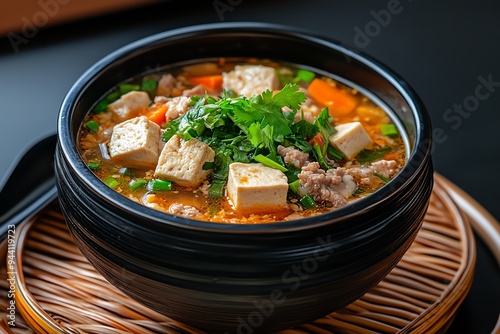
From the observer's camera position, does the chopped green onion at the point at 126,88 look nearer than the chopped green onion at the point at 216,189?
No

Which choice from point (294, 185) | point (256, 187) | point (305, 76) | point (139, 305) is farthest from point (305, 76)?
point (139, 305)

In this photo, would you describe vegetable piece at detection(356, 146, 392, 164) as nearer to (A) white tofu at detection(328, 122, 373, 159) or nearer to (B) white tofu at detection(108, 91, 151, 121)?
(A) white tofu at detection(328, 122, 373, 159)

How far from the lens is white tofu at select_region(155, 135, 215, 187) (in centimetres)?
225

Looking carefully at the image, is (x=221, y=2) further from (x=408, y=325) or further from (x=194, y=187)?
(x=408, y=325)

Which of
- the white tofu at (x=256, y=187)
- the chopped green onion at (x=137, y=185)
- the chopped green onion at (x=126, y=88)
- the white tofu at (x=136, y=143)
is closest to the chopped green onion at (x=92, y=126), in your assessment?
the white tofu at (x=136, y=143)

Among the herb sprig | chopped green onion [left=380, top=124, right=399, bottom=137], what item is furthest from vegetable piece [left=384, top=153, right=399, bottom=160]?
the herb sprig

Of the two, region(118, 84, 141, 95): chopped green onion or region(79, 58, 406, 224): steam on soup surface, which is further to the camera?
region(118, 84, 141, 95): chopped green onion

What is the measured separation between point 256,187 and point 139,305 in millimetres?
596

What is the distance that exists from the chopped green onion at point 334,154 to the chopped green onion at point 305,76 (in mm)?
489

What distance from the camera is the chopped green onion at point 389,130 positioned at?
2617mm

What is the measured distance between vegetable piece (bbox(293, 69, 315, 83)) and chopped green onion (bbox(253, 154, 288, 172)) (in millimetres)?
686

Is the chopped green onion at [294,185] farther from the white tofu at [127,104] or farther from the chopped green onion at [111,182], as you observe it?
the white tofu at [127,104]

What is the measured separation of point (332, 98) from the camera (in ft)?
9.15

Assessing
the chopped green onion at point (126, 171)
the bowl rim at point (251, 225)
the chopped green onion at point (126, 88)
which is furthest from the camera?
the chopped green onion at point (126, 88)
